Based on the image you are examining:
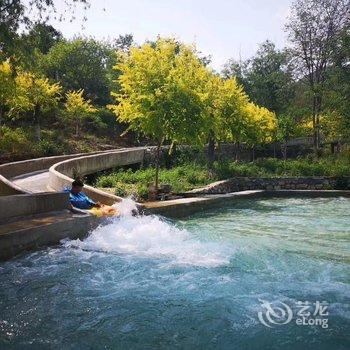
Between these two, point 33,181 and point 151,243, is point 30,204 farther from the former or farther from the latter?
point 33,181

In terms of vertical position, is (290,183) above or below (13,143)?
below

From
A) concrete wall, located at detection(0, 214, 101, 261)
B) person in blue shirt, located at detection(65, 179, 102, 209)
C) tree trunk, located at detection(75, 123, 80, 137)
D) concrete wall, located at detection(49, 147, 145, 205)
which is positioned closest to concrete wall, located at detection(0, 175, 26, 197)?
person in blue shirt, located at detection(65, 179, 102, 209)

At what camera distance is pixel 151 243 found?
973 centimetres

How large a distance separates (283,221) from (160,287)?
794cm

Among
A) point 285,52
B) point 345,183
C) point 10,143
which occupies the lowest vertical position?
point 345,183

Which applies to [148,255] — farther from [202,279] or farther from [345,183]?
[345,183]

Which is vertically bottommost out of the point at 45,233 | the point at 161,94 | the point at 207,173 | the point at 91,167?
the point at 207,173

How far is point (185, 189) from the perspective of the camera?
18906 millimetres

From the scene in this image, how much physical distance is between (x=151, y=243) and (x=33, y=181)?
11065 millimetres

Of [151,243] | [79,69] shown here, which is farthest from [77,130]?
[151,243]

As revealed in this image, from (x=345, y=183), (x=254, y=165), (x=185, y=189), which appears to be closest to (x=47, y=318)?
(x=185, y=189)

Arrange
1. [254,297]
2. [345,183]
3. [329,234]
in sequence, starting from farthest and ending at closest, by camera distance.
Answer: [345,183], [329,234], [254,297]

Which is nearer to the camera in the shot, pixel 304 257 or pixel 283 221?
pixel 304 257

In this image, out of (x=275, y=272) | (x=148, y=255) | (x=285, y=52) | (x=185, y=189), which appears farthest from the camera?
(x=285, y=52)
